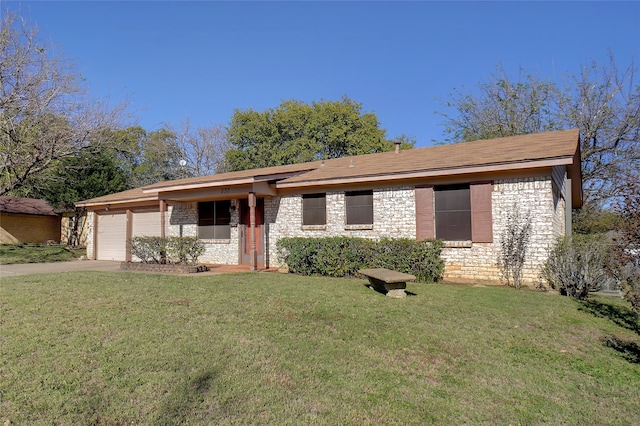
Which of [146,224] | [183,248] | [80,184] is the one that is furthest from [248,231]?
[80,184]

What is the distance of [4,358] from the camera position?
409cm

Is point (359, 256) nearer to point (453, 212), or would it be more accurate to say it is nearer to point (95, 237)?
point (453, 212)

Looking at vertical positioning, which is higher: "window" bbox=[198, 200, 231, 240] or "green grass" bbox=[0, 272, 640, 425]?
"window" bbox=[198, 200, 231, 240]

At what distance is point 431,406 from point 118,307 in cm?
521

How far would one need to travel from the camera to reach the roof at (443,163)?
9.24 meters

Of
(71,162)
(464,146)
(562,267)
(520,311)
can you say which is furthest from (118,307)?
(71,162)

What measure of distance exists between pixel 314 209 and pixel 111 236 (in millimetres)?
11350

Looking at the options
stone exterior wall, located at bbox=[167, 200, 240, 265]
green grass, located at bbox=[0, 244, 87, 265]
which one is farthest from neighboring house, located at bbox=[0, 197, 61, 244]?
stone exterior wall, located at bbox=[167, 200, 240, 265]

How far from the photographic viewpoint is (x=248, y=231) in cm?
1400

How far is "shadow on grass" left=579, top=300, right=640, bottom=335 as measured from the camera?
632cm

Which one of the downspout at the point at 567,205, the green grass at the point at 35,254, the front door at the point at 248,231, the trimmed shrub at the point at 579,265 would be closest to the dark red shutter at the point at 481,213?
the trimmed shrub at the point at 579,265

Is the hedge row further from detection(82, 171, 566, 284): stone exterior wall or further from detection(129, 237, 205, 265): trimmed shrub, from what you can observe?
detection(129, 237, 205, 265): trimmed shrub

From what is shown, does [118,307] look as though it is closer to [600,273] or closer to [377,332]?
[377,332]

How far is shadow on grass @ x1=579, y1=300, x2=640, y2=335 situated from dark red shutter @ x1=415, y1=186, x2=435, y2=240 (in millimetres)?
3831
